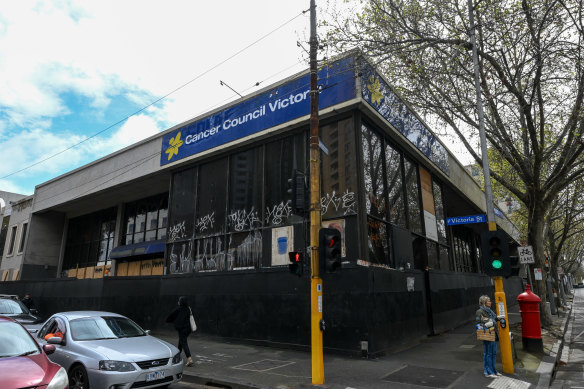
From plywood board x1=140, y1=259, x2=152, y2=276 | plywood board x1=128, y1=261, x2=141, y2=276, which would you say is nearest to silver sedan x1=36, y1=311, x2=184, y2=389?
plywood board x1=140, y1=259, x2=152, y2=276

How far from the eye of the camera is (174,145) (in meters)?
16.1

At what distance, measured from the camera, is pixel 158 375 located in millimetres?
6336

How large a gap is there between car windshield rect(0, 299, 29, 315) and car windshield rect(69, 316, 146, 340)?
6816 millimetres

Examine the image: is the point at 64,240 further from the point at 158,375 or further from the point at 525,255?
the point at 525,255

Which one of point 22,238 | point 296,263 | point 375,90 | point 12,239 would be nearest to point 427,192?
point 375,90

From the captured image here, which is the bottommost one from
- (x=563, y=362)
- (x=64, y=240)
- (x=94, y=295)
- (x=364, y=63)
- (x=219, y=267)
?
(x=563, y=362)

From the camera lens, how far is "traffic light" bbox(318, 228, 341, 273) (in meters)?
7.14

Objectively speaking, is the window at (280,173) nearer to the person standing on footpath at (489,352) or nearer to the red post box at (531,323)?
the person standing on footpath at (489,352)

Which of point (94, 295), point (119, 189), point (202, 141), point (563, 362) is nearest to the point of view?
point (563, 362)

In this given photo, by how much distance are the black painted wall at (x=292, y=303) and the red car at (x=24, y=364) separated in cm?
669

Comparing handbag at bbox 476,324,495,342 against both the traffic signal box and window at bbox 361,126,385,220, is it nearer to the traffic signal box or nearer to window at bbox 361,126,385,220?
the traffic signal box

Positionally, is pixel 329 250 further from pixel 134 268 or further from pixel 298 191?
pixel 134 268

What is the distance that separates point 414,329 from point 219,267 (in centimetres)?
685

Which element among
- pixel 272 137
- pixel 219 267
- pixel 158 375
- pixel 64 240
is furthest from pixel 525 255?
pixel 64 240
